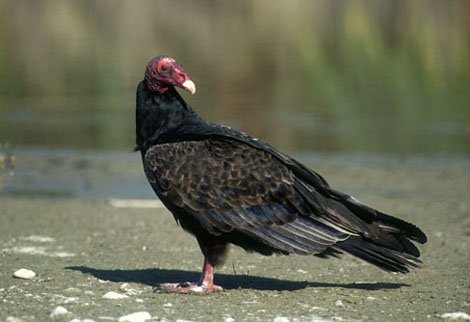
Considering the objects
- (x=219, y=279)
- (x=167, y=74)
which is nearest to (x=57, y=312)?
(x=219, y=279)

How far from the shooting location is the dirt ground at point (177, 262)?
5.23 metres

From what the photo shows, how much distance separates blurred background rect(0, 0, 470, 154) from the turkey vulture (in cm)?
701

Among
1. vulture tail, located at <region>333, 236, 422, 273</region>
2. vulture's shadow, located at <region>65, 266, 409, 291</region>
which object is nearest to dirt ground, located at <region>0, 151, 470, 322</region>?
vulture's shadow, located at <region>65, 266, 409, 291</region>

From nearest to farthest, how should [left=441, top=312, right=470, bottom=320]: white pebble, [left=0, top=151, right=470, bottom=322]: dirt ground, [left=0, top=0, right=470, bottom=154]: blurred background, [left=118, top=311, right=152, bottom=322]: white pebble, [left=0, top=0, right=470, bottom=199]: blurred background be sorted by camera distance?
1. [left=118, top=311, right=152, bottom=322]: white pebble
2. [left=441, top=312, right=470, bottom=320]: white pebble
3. [left=0, top=151, right=470, bottom=322]: dirt ground
4. [left=0, top=0, right=470, bottom=199]: blurred background
5. [left=0, top=0, right=470, bottom=154]: blurred background

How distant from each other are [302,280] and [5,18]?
111 ft

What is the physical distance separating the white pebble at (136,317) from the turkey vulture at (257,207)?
76 cm

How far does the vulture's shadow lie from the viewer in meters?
6.00

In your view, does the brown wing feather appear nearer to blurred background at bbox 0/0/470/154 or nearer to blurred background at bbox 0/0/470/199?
blurred background at bbox 0/0/470/199

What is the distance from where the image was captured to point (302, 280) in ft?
20.5

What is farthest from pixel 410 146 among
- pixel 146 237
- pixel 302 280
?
pixel 302 280

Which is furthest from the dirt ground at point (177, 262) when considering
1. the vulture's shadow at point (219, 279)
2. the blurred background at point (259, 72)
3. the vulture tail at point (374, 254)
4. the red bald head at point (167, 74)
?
the blurred background at point (259, 72)

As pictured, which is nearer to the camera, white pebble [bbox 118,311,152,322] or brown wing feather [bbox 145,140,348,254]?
white pebble [bbox 118,311,152,322]

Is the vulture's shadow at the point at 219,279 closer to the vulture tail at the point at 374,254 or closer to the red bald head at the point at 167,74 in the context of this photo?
the vulture tail at the point at 374,254

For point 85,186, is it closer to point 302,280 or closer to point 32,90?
point 302,280
